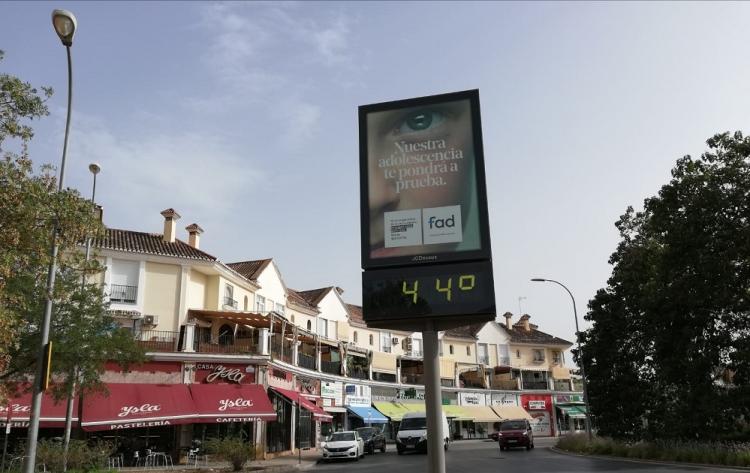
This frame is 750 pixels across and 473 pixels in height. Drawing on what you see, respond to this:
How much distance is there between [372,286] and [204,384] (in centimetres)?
2448

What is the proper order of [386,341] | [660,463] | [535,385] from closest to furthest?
[660,463]
[386,341]
[535,385]

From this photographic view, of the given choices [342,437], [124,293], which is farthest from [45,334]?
[342,437]

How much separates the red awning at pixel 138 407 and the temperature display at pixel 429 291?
2160cm

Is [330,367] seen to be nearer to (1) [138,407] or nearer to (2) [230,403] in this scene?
(2) [230,403]

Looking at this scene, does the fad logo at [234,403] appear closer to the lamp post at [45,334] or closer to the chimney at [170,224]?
the chimney at [170,224]

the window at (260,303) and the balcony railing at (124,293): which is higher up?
the window at (260,303)

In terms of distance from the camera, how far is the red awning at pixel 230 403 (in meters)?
29.3

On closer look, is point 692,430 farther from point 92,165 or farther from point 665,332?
point 92,165

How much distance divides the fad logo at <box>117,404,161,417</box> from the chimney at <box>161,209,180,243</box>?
11496 mm

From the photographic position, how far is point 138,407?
27672 mm

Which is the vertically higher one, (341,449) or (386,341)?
(386,341)

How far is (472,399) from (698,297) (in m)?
44.2

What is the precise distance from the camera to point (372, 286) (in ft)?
29.6

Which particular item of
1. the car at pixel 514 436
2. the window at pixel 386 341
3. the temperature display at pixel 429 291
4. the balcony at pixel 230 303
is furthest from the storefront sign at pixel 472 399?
the temperature display at pixel 429 291
